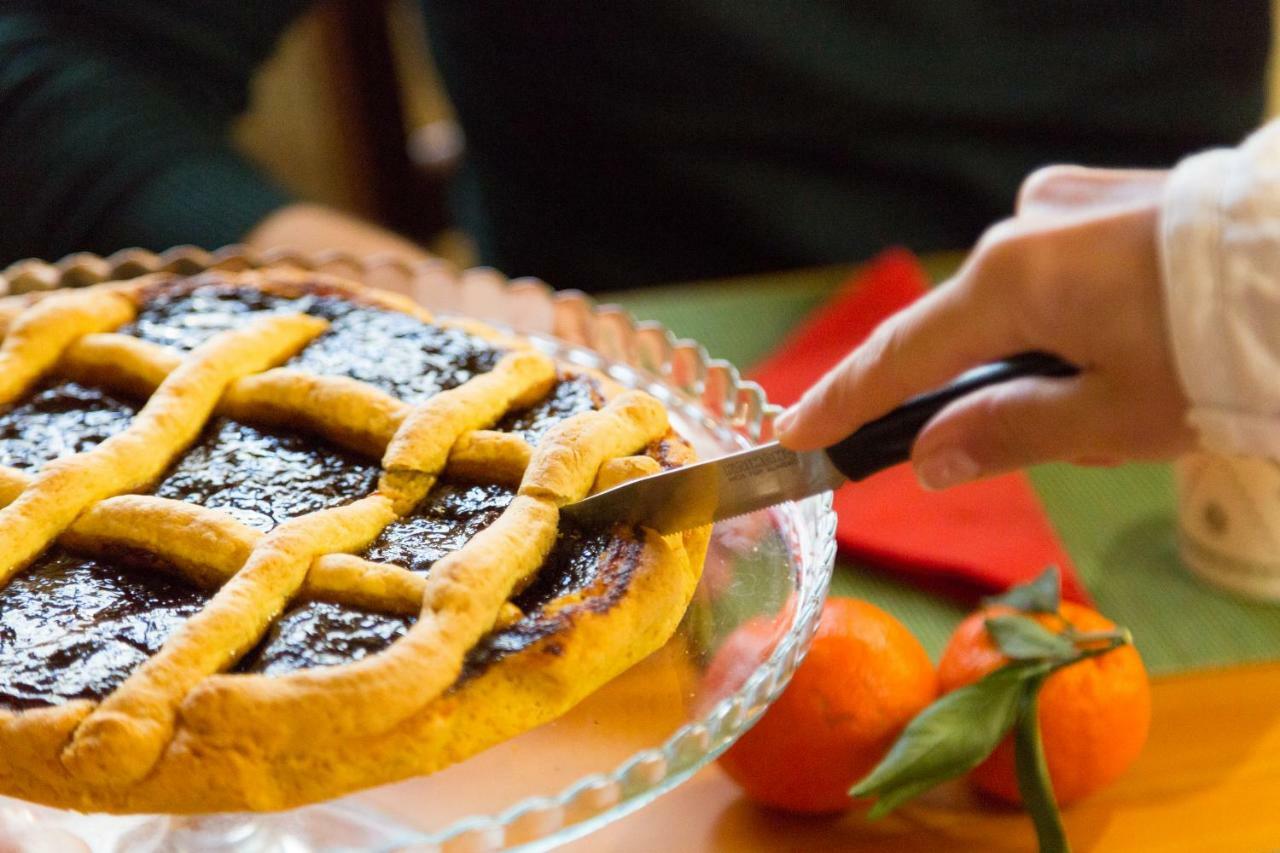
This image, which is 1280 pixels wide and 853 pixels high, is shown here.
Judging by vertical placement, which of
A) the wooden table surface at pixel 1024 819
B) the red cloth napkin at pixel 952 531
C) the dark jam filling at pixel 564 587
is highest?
the dark jam filling at pixel 564 587

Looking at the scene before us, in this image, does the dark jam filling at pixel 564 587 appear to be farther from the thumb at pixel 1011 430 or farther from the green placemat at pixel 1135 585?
the green placemat at pixel 1135 585

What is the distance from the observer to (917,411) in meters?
0.70

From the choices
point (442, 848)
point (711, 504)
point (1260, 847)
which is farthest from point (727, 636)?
point (1260, 847)

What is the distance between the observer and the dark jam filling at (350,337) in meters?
0.75

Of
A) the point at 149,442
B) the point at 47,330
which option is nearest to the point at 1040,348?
the point at 149,442

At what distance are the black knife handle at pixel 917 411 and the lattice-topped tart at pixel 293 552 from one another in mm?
104

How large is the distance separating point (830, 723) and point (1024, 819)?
0.45 feet

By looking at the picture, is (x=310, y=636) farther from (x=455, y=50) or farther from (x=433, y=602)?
(x=455, y=50)

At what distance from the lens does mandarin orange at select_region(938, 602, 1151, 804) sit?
692 mm

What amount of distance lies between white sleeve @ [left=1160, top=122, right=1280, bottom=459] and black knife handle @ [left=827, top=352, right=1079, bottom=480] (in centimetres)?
8

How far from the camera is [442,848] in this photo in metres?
0.51

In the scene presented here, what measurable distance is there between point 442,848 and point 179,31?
1.14 metres

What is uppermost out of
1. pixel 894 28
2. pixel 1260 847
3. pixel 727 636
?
pixel 894 28

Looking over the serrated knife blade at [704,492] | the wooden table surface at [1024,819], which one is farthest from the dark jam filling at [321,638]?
the wooden table surface at [1024,819]
